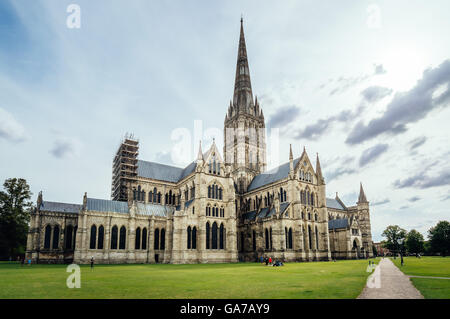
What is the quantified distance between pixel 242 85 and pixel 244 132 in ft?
45.9

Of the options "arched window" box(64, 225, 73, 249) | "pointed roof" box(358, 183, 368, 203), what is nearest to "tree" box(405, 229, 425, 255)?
"pointed roof" box(358, 183, 368, 203)

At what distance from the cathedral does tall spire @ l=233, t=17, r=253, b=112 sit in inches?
846

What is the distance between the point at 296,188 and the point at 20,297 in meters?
48.0

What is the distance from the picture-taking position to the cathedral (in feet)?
156

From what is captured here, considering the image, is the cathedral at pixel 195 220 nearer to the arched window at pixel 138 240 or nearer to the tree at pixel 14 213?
the arched window at pixel 138 240

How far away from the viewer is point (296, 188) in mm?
55344

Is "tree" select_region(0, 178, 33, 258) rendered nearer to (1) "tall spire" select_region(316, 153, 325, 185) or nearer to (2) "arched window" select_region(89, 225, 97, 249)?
(2) "arched window" select_region(89, 225, 97, 249)

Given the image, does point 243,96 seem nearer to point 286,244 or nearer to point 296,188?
point 296,188

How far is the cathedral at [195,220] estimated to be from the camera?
4747 centimetres

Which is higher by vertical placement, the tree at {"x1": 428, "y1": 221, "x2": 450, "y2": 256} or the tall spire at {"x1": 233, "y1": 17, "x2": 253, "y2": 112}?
the tall spire at {"x1": 233, "y1": 17, "x2": 253, "y2": 112}

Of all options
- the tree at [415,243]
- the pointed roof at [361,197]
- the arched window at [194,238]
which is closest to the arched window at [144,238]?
the arched window at [194,238]
